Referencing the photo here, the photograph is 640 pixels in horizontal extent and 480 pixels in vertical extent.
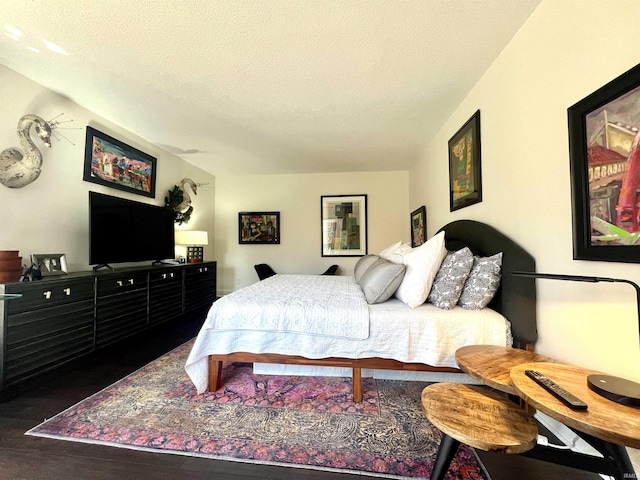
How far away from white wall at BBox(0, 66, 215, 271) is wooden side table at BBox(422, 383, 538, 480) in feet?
10.8

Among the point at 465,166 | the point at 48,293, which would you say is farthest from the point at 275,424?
the point at 465,166

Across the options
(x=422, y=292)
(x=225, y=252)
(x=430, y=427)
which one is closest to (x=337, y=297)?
(x=422, y=292)

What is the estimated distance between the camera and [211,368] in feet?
6.10

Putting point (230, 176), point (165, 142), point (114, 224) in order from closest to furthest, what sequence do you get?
point (114, 224) → point (165, 142) → point (230, 176)

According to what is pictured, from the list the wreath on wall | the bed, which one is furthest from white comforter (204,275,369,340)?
the wreath on wall

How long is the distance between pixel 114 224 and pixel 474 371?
3.49 meters

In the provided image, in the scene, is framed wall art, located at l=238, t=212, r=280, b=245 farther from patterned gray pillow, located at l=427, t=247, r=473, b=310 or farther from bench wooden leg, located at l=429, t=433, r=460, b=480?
bench wooden leg, located at l=429, t=433, r=460, b=480

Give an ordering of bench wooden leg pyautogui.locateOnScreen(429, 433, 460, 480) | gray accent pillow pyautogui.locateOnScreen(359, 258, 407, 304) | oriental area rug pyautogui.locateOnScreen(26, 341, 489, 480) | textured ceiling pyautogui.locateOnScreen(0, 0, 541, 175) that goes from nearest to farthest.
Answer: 1. bench wooden leg pyautogui.locateOnScreen(429, 433, 460, 480)
2. oriental area rug pyautogui.locateOnScreen(26, 341, 489, 480)
3. textured ceiling pyautogui.locateOnScreen(0, 0, 541, 175)
4. gray accent pillow pyautogui.locateOnScreen(359, 258, 407, 304)

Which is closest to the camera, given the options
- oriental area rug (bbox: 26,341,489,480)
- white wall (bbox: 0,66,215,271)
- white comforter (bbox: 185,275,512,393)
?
oriental area rug (bbox: 26,341,489,480)

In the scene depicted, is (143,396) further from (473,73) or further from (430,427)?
(473,73)

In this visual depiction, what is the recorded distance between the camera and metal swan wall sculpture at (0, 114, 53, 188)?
2078mm

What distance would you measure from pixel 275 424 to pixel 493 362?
122cm

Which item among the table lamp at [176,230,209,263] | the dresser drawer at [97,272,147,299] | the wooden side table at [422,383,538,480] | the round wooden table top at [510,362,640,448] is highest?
the table lamp at [176,230,209,263]

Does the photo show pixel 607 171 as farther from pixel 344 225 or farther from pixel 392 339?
pixel 344 225
